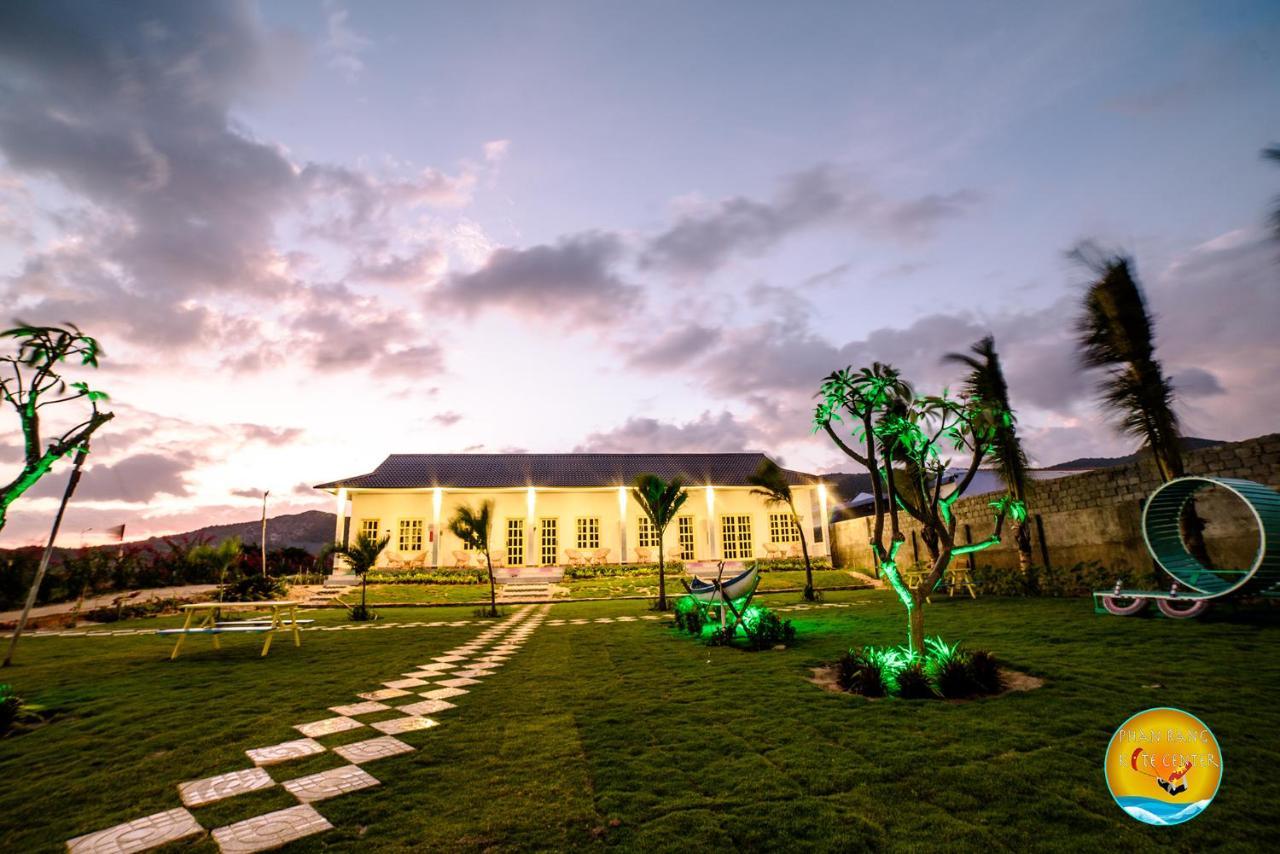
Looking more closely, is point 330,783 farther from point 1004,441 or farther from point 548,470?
point 548,470

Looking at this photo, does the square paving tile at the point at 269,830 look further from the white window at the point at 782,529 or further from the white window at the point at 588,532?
the white window at the point at 782,529

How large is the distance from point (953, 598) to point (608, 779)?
1281cm

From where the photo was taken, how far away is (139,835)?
2.48m

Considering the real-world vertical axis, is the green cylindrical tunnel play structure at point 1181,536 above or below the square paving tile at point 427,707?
above

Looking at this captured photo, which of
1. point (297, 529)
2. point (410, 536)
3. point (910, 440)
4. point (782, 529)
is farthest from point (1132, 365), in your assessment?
point (297, 529)

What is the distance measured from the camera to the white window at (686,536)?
82.8ft

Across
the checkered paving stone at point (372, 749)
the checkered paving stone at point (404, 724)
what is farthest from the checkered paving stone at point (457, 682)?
the checkered paving stone at point (372, 749)

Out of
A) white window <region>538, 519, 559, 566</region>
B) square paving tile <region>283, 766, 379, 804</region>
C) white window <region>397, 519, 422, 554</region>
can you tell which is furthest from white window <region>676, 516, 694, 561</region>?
square paving tile <region>283, 766, 379, 804</region>

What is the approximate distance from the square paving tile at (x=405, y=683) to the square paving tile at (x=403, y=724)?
54.9 inches

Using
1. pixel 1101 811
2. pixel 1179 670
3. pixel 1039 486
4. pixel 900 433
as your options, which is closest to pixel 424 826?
pixel 1101 811

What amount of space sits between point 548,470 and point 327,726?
23136 millimetres

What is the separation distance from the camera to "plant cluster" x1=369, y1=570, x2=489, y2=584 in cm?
2139

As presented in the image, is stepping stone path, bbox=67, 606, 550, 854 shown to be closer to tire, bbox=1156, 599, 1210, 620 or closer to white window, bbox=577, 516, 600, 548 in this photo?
tire, bbox=1156, 599, 1210, 620

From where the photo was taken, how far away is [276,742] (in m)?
3.76
